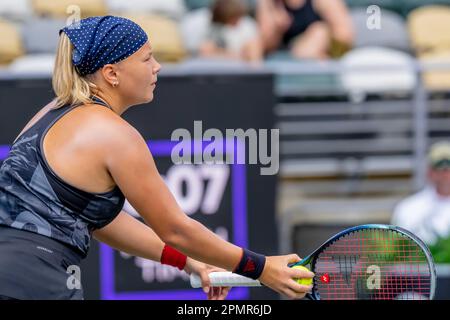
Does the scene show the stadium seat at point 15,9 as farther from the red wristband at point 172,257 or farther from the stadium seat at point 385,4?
the red wristband at point 172,257

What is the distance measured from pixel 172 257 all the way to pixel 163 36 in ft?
13.5

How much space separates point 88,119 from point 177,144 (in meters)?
3.00

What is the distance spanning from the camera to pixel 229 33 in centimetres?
752

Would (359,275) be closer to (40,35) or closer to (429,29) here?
(40,35)

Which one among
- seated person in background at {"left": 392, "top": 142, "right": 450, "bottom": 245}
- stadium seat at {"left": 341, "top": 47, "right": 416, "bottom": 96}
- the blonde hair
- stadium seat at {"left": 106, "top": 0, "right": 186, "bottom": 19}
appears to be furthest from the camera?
stadium seat at {"left": 106, "top": 0, "right": 186, "bottom": 19}

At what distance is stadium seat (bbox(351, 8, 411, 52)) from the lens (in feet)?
26.7

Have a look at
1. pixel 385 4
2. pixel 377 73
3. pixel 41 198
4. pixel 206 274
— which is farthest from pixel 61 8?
pixel 41 198

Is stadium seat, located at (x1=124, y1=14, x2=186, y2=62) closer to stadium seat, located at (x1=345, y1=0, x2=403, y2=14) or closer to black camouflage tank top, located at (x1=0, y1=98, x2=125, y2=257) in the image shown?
stadium seat, located at (x1=345, y1=0, x2=403, y2=14)

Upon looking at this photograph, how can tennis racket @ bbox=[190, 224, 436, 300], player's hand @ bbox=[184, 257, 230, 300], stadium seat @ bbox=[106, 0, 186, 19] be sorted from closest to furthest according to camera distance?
tennis racket @ bbox=[190, 224, 436, 300]
player's hand @ bbox=[184, 257, 230, 300]
stadium seat @ bbox=[106, 0, 186, 19]

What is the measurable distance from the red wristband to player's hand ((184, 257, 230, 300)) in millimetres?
21

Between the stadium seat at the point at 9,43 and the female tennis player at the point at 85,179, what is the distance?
397cm

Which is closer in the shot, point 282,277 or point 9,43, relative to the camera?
point 282,277

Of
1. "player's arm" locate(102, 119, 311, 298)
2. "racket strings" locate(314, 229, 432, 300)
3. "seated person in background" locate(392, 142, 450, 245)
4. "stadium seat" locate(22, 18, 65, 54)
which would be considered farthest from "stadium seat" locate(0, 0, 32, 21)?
"player's arm" locate(102, 119, 311, 298)
